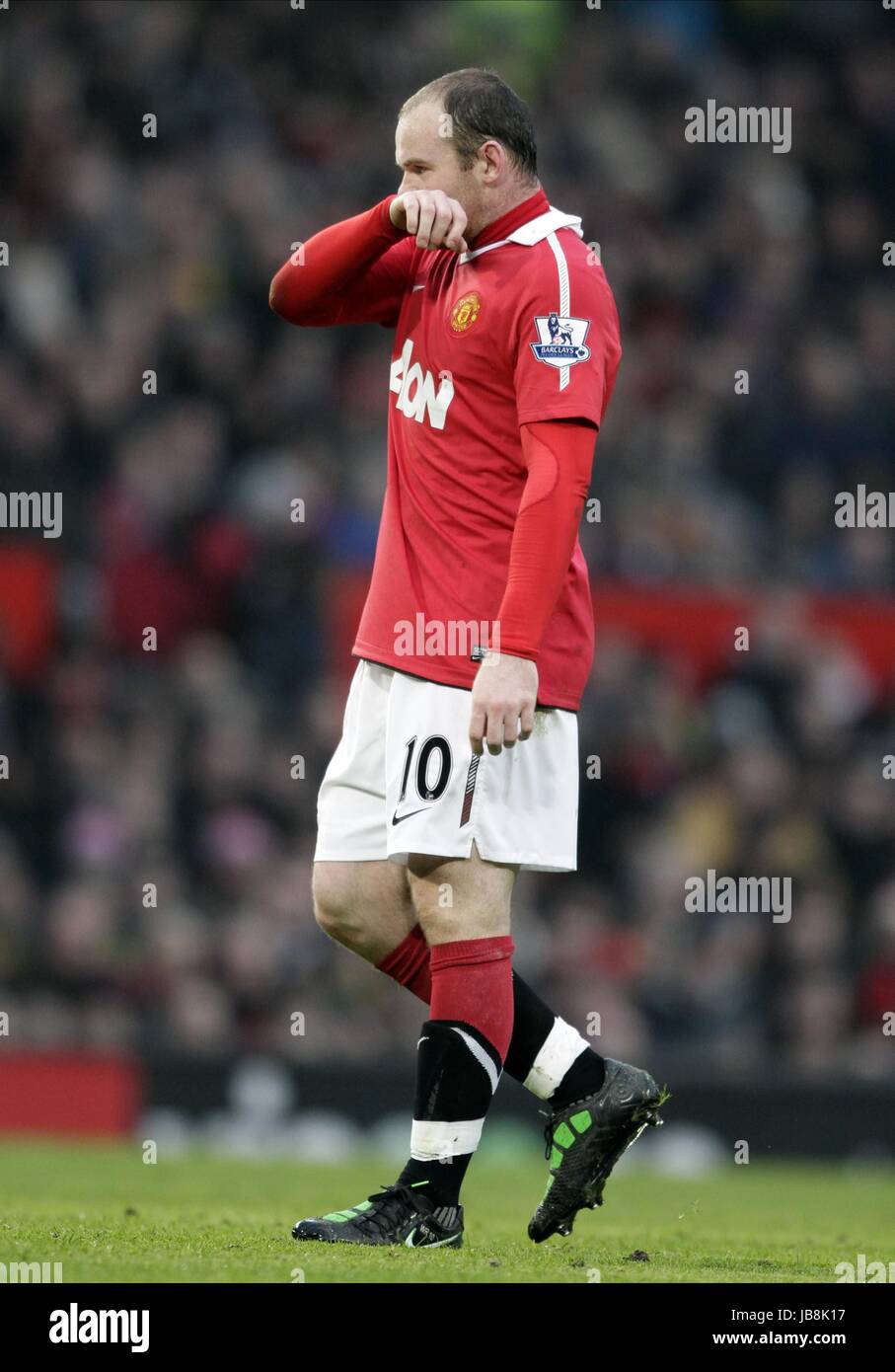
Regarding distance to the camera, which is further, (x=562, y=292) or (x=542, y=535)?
(x=562, y=292)

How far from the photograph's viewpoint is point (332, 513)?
469 inches

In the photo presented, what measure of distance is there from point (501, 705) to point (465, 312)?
896mm

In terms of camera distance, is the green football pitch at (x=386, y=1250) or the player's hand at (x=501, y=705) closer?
the green football pitch at (x=386, y=1250)

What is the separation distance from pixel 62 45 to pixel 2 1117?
280 inches

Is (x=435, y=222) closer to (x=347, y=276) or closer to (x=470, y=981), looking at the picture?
(x=347, y=276)

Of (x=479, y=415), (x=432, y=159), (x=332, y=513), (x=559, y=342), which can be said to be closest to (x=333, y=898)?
(x=479, y=415)

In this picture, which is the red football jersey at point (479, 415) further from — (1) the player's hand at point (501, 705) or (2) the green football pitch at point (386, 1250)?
(2) the green football pitch at point (386, 1250)

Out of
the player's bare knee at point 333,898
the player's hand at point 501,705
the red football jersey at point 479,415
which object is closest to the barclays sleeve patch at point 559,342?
the red football jersey at point 479,415

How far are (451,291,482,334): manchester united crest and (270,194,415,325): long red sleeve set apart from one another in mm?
214

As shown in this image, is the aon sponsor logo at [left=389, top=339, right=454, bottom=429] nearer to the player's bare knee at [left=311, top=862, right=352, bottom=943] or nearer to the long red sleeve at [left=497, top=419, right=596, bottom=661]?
the long red sleeve at [left=497, top=419, right=596, bottom=661]

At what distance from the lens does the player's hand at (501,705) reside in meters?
4.16

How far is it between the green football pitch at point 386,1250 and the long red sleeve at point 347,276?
2085 millimetres

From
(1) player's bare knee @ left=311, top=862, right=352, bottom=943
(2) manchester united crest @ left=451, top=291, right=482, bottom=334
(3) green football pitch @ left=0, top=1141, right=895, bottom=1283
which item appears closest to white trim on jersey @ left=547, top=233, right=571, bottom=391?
(2) manchester united crest @ left=451, top=291, right=482, bottom=334

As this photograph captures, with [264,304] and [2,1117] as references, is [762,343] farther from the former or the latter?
[2,1117]
